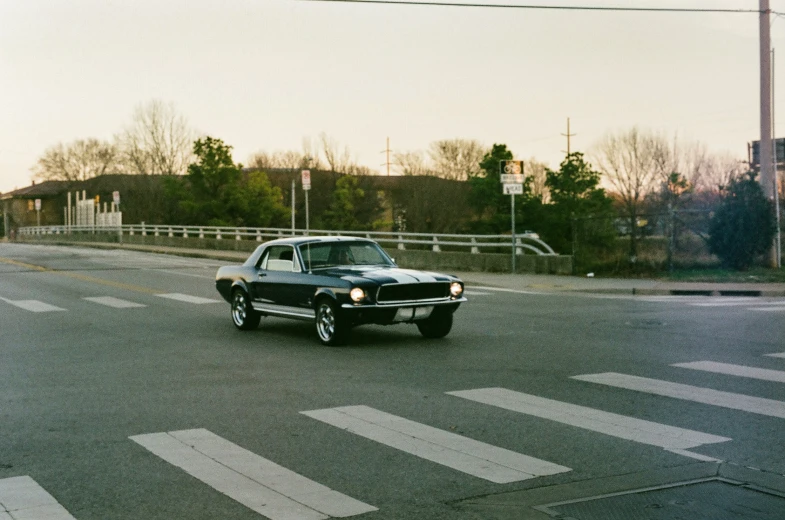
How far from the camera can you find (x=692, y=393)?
31.3 ft

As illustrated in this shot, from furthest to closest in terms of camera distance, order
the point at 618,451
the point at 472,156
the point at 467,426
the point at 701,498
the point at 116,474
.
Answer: the point at 472,156, the point at 467,426, the point at 618,451, the point at 116,474, the point at 701,498

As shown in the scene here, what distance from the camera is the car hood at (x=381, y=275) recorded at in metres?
13.2

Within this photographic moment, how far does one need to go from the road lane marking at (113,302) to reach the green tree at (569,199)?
4534 cm

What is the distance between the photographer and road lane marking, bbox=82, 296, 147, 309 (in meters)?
20.3

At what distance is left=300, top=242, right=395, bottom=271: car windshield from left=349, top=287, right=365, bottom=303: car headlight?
53.5 inches

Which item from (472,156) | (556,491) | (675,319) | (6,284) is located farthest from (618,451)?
(472,156)

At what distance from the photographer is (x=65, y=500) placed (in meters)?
6.06

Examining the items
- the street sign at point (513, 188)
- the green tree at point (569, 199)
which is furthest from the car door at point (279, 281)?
the green tree at point (569, 199)

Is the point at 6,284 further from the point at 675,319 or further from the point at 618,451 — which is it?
the point at 618,451

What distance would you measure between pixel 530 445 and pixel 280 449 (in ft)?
5.95

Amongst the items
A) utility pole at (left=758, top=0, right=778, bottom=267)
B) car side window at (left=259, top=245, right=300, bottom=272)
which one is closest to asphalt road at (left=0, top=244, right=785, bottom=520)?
car side window at (left=259, top=245, right=300, bottom=272)

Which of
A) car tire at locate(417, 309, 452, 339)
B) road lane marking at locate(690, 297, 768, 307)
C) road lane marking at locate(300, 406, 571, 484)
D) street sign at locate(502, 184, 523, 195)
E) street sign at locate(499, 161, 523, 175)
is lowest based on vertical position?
road lane marking at locate(690, 297, 768, 307)

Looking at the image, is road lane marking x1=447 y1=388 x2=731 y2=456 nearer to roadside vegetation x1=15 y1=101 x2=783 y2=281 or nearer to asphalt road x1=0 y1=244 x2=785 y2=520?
asphalt road x1=0 y1=244 x2=785 y2=520

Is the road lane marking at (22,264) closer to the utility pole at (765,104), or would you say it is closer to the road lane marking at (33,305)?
the road lane marking at (33,305)
